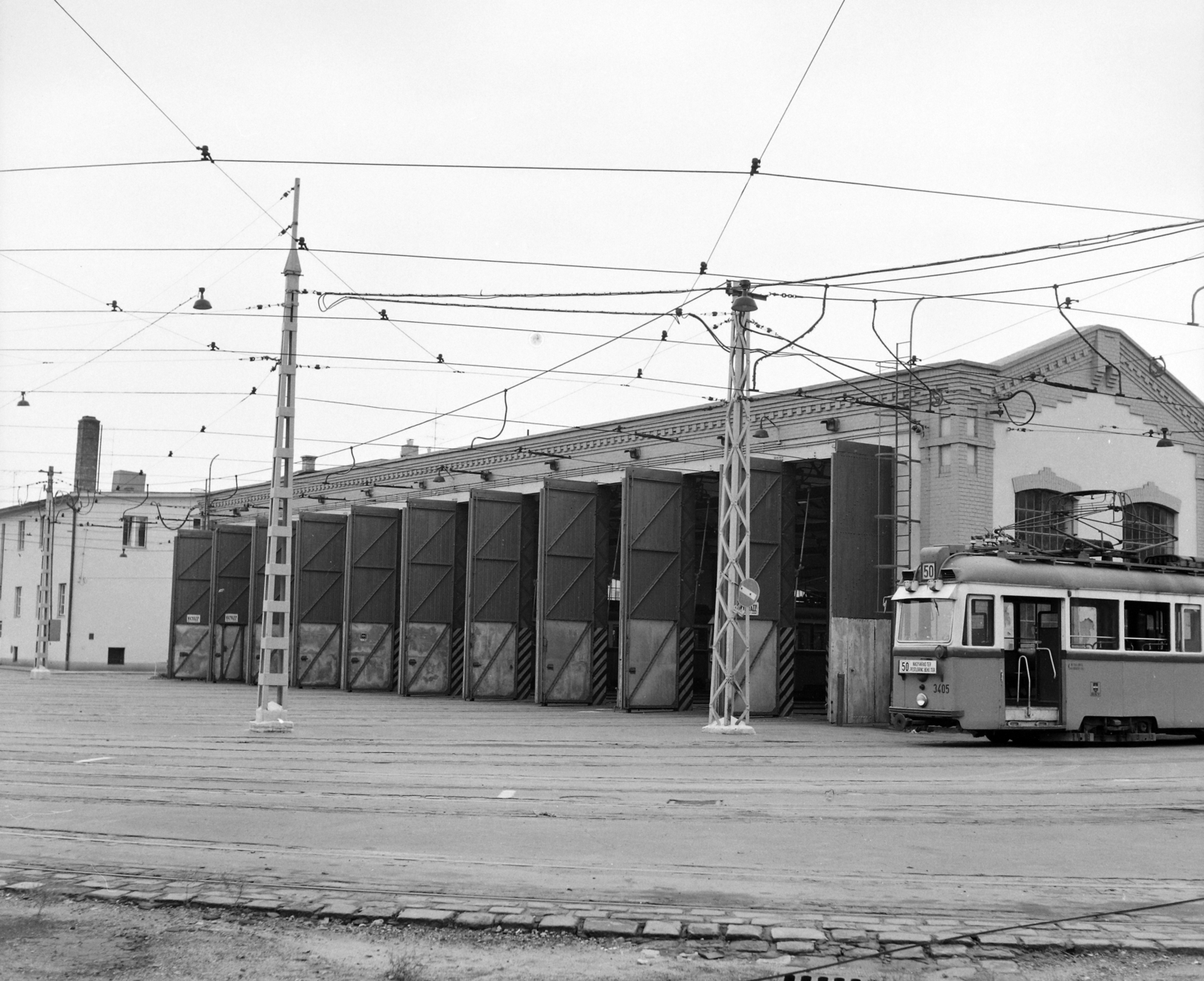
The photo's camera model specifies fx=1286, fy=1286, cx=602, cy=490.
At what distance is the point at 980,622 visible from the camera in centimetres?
2164

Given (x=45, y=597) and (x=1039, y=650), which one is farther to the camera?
(x=45, y=597)

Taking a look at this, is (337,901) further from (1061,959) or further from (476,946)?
(1061,959)

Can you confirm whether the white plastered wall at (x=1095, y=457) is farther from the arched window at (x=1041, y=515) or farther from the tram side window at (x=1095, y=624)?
the tram side window at (x=1095, y=624)

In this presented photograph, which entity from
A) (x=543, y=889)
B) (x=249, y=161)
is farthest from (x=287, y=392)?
(x=543, y=889)

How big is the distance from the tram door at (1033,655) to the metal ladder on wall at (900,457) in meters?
5.58

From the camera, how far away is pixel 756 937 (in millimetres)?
7660

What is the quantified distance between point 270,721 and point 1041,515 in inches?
662

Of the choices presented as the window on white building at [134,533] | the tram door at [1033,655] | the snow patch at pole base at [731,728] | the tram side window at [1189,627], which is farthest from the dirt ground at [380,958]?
the window on white building at [134,533]

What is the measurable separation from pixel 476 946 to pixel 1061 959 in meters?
3.38

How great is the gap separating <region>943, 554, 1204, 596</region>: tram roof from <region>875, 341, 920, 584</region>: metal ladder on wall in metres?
5.13

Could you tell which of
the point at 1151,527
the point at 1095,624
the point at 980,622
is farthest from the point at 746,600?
the point at 1151,527

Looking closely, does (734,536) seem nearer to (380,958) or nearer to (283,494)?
(283,494)

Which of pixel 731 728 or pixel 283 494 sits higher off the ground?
pixel 283 494

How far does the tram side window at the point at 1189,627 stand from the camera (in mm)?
23344
